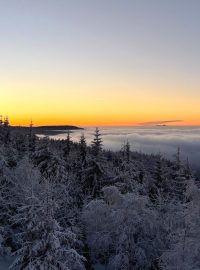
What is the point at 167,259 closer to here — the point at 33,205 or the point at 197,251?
the point at 197,251

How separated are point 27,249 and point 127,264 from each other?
10.7 metres

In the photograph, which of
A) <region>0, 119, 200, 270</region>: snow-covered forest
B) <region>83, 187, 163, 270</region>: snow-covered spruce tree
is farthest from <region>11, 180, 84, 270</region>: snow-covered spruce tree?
<region>83, 187, 163, 270</region>: snow-covered spruce tree

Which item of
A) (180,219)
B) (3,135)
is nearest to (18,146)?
(3,135)

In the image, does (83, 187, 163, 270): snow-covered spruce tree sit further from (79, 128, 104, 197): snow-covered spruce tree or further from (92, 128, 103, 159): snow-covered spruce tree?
(92, 128, 103, 159): snow-covered spruce tree

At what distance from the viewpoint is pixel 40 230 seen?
23.0 meters

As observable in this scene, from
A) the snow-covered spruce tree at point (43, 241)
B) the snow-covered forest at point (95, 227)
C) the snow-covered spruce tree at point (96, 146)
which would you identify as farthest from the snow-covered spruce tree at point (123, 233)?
the snow-covered spruce tree at point (96, 146)

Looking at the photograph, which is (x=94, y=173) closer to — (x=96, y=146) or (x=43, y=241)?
(x=96, y=146)

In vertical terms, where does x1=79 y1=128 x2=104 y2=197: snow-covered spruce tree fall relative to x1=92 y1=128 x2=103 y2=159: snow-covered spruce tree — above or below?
below

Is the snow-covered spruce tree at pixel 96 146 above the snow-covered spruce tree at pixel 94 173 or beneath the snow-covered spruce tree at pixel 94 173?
above

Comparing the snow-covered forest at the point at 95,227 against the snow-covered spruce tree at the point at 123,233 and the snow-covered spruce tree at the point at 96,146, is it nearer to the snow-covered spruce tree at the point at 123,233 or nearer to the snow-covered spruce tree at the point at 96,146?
the snow-covered spruce tree at the point at 123,233

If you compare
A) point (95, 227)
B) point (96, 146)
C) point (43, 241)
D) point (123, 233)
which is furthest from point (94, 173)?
point (43, 241)

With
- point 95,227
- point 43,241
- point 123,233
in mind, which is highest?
point 43,241

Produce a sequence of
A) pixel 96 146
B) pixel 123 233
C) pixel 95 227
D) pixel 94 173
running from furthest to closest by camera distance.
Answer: pixel 96 146 < pixel 94 173 < pixel 95 227 < pixel 123 233

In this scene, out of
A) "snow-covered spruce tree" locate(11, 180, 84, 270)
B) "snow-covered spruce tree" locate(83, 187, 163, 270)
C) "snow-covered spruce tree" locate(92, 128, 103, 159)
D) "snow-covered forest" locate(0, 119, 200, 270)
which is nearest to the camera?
"snow-covered spruce tree" locate(11, 180, 84, 270)
